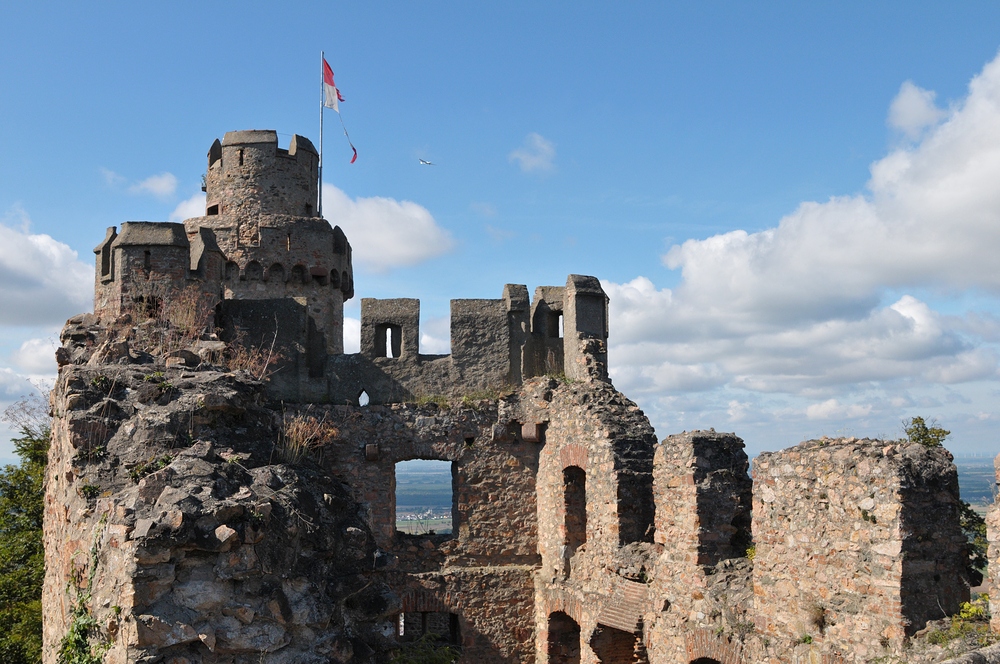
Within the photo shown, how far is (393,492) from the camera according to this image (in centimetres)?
1605

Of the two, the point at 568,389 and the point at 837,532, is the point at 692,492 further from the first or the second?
the point at 568,389

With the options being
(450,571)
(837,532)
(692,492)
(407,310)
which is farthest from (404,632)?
(837,532)

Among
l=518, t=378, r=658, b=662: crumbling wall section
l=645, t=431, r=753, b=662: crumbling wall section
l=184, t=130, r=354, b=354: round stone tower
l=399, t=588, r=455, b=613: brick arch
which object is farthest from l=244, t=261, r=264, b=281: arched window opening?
l=645, t=431, r=753, b=662: crumbling wall section

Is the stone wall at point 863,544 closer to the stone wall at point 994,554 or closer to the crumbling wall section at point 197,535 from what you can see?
the stone wall at point 994,554

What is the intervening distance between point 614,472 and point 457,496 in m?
4.34

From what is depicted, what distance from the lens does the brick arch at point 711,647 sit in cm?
926

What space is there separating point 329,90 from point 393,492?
11353mm

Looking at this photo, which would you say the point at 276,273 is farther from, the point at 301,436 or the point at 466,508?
the point at 301,436

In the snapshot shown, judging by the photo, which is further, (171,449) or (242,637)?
(171,449)

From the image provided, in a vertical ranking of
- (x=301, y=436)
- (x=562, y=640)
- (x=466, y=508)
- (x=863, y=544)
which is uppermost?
(x=301, y=436)

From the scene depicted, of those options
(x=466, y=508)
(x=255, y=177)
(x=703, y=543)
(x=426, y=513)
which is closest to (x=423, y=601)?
(x=466, y=508)

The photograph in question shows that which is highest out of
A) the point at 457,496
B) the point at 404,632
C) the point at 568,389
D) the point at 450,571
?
the point at 568,389

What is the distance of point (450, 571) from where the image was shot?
51.9 ft

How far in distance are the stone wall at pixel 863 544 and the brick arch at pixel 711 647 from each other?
2.69ft
